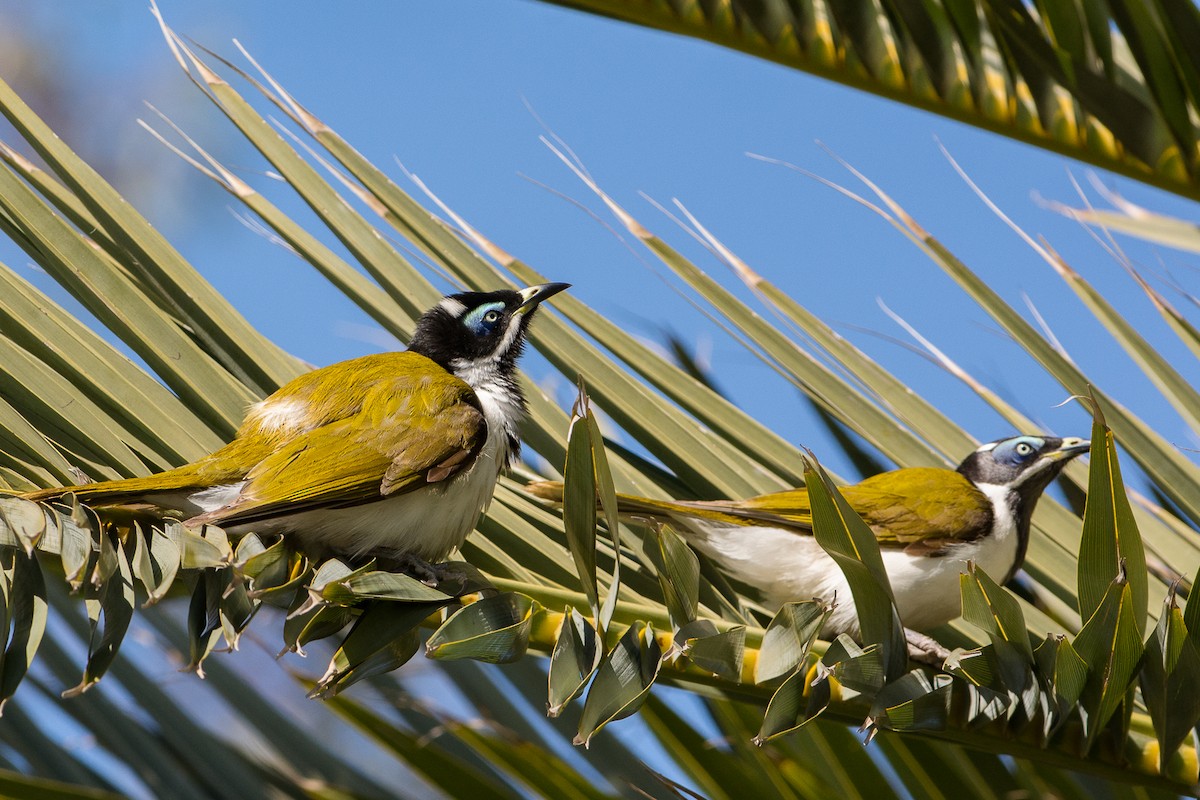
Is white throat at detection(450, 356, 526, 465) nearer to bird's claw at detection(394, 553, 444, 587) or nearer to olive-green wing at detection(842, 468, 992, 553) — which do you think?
bird's claw at detection(394, 553, 444, 587)

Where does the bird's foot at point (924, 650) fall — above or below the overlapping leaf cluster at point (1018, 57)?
below

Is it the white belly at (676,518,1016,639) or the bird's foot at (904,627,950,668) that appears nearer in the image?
the bird's foot at (904,627,950,668)

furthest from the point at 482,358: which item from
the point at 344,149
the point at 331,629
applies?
the point at 331,629

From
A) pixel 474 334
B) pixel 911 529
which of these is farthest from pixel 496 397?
pixel 911 529

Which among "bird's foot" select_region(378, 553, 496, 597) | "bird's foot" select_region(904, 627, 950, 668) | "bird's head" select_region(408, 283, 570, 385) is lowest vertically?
"bird's foot" select_region(904, 627, 950, 668)

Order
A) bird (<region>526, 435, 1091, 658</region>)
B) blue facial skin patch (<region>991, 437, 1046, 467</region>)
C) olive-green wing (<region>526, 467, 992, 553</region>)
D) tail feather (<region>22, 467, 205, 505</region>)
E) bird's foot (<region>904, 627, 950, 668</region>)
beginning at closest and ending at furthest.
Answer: tail feather (<region>22, 467, 205, 505</region>) < bird's foot (<region>904, 627, 950, 668</region>) < bird (<region>526, 435, 1091, 658</region>) < olive-green wing (<region>526, 467, 992, 553</region>) < blue facial skin patch (<region>991, 437, 1046, 467</region>)

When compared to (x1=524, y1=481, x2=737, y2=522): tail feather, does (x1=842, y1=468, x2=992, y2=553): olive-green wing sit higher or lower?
lower

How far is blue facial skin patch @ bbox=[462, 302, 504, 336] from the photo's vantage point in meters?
3.19

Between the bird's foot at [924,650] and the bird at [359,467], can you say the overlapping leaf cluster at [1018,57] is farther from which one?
the bird's foot at [924,650]

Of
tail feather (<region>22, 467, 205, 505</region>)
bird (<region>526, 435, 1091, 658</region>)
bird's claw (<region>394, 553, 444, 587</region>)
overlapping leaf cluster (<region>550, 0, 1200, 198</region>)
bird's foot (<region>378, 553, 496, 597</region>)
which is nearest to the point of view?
tail feather (<region>22, 467, 205, 505</region>)

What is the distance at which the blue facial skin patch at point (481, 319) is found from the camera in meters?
3.19

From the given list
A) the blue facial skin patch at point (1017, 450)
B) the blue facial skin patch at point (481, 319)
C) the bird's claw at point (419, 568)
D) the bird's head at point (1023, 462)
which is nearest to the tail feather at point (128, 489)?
the bird's claw at point (419, 568)

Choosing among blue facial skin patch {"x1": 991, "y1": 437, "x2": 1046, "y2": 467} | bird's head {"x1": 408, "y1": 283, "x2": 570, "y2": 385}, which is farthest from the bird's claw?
blue facial skin patch {"x1": 991, "y1": 437, "x2": 1046, "y2": 467}

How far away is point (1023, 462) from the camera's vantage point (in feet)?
12.2
